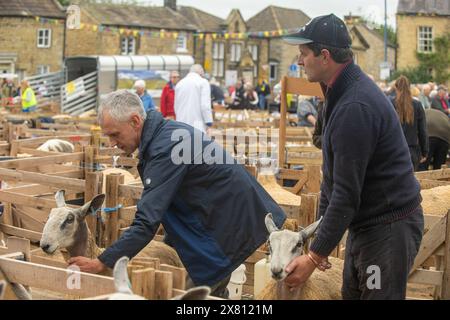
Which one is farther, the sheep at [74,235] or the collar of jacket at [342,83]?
the sheep at [74,235]

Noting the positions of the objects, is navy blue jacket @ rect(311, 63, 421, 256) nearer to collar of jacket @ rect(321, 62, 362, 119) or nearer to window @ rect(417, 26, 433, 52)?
collar of jacket @ rect(321, 62, 362, 119)

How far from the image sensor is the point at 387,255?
4.24 meters

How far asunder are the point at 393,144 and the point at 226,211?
119cm

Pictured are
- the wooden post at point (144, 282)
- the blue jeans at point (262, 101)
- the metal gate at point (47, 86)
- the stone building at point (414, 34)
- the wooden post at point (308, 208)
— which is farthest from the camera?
the stone building at point (414, 34)

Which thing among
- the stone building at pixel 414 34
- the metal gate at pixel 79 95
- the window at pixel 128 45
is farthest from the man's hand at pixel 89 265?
the stone building at pixel 414 34

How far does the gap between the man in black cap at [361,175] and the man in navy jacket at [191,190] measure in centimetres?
73

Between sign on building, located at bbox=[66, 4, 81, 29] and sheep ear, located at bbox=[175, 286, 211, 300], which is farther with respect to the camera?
sign on building, located at bbox=[66, 4, 81, 29]

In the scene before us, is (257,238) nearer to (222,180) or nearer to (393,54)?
(222,180)

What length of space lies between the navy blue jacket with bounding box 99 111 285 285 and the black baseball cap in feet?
3.20

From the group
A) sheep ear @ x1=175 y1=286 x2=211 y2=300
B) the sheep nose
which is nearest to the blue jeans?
the sheep nose

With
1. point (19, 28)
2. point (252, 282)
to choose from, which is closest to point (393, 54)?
point (19, 28)

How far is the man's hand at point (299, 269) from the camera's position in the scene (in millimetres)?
4285

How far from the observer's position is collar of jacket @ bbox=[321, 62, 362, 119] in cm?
427

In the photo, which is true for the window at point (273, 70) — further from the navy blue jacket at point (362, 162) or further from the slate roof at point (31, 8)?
the navy blue jacket at point (362, 162)
